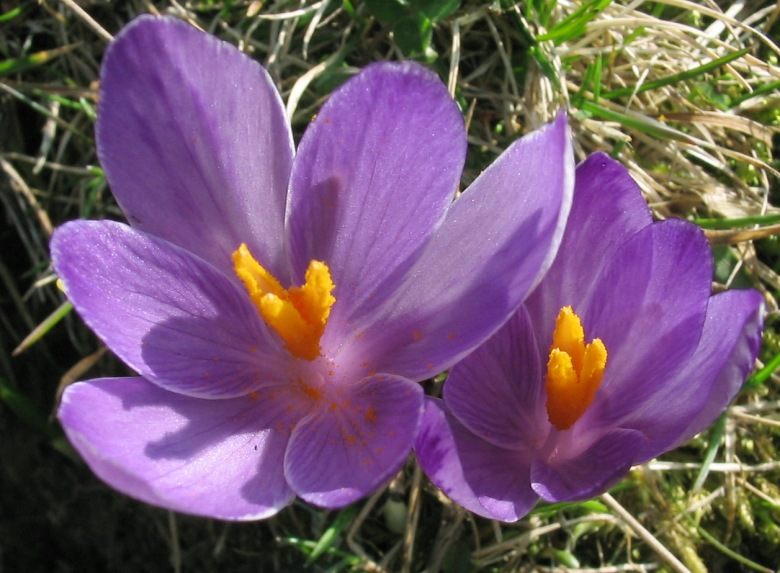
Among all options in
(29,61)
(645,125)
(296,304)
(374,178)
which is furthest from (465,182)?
(29,61)

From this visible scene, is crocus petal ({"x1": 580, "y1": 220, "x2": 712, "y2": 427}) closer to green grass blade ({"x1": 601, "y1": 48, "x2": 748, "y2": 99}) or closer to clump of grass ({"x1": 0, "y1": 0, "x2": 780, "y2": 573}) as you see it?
clump of grass ({"x1": 0, "y1": 0, "x2": 780, "y2": 573})

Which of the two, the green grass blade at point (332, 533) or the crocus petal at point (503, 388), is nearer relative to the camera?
the crocus petal at point (503, 388)

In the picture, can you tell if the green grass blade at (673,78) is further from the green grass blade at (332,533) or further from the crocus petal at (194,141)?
the green grass blade at (332,533)

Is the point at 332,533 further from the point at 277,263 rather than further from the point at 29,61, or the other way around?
the point at 29,61

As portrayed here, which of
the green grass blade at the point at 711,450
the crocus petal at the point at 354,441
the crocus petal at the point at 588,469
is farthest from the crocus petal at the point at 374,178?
the green grass blade at the point at 711,450

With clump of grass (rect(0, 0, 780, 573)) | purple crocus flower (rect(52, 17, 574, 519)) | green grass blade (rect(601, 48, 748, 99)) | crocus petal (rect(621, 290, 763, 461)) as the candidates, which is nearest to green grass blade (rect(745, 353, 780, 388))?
clump of grass (rect(0, 0, 780, 573))

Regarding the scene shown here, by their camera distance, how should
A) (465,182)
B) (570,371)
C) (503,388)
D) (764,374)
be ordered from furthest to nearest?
(465,182)
(764,374)
(503,388)
(570,371)
